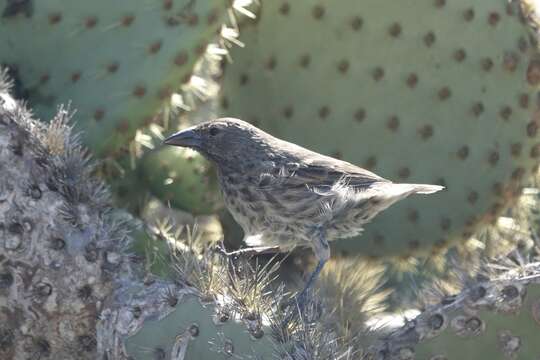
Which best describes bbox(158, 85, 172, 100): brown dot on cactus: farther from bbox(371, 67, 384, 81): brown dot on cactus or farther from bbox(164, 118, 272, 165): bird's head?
bbox(371, 67, 384, 81): brown dot on cactus

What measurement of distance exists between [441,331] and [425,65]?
1.35 meters

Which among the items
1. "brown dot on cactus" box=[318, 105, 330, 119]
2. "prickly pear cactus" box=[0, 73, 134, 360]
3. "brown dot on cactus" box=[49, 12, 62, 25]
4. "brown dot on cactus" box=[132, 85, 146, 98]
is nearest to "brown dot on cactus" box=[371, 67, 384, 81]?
"brown dot on cactus" box=[318, 105, 330, 119]

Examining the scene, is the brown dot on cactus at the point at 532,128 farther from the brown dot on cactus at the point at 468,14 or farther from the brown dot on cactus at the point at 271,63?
the brown dot on cactus at the point at 271,63

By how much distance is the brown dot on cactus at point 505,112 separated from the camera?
13.0ft

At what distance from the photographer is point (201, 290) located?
8.87 feet

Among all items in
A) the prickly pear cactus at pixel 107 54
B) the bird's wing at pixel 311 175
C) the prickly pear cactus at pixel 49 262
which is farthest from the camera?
the prickly pear cactus at pixel 107 54

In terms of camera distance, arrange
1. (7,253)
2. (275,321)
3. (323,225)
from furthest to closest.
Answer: (323,225)
(7,253)
(275,321)

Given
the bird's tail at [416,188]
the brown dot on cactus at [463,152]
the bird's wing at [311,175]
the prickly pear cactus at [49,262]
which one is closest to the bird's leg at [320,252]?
the bird's wing at [311,175]

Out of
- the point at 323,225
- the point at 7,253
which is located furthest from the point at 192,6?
the point at 7,253

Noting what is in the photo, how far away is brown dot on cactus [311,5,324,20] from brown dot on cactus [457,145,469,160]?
0.73 meters

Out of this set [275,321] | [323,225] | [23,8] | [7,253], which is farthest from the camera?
[23,8]

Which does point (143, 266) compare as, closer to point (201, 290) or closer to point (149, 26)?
point (201, 290)

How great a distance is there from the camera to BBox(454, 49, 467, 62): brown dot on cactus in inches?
155

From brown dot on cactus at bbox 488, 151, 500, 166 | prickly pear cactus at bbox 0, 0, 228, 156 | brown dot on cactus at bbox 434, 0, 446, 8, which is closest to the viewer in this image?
prickly pear cactus at bbox 0, 0, 228, 156
